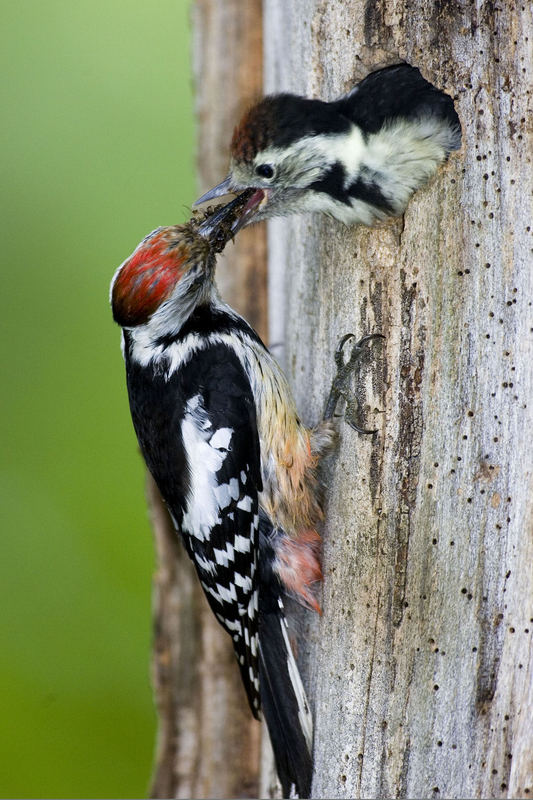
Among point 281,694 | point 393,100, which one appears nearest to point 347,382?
point 393,100

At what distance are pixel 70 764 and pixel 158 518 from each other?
1.23 meters

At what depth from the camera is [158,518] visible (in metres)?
2.84

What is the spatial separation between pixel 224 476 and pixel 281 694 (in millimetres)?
581

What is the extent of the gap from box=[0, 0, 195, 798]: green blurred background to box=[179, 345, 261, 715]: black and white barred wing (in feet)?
4.64

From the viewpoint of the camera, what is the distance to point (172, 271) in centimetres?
191

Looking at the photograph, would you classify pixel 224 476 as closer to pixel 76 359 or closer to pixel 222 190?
pixel 222 190

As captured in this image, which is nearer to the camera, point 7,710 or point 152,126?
point 7,710

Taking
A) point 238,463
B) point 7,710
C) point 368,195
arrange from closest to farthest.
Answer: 1. point 368,195
2. point 238,463
3. point 7,710

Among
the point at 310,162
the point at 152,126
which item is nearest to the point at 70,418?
the point at 152,126

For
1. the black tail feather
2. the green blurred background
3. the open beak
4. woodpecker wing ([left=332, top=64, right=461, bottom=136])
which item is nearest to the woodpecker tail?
the black tail feather

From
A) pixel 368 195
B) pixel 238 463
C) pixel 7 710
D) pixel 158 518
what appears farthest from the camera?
pixel 7 710

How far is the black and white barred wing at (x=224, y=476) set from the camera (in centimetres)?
196

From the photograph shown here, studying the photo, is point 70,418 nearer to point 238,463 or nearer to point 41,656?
point 41,656

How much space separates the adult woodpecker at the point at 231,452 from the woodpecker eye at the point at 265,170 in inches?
4.1
